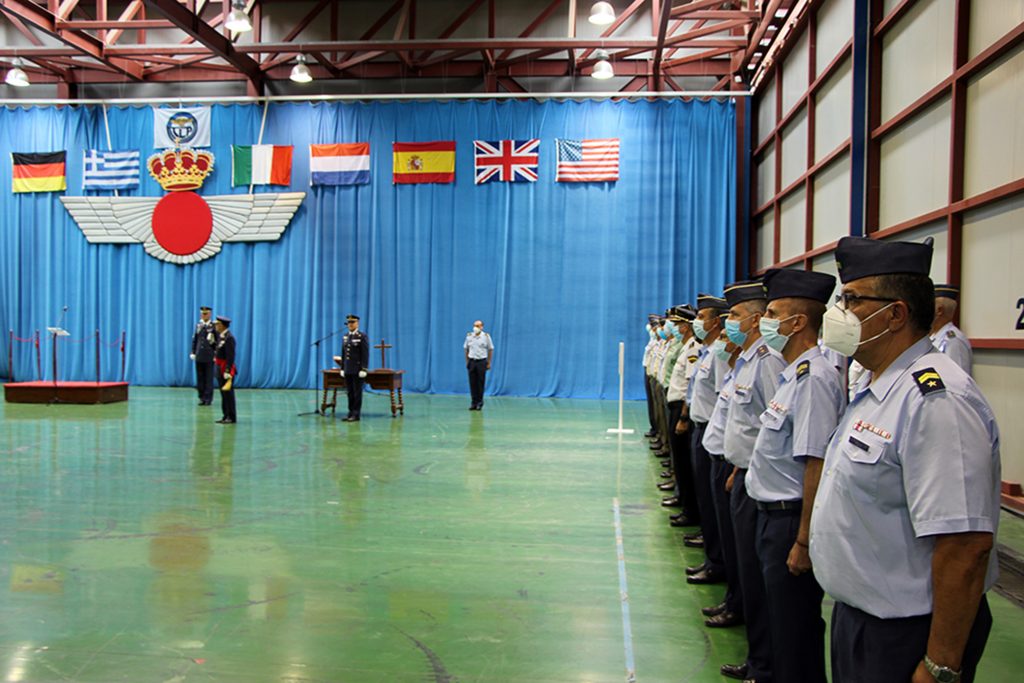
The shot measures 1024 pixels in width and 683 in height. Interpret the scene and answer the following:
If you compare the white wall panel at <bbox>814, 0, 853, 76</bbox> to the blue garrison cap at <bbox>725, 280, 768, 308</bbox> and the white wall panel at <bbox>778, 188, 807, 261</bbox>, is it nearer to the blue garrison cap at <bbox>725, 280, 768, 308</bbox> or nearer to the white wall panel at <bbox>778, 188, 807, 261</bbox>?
the white wall panel at <bbox>778, 188, 807, 261</bbox>

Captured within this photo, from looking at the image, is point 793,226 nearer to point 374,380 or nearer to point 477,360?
point 477,360

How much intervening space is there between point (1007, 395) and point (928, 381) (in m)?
4.79

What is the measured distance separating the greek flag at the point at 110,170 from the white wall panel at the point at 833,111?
42.5ft

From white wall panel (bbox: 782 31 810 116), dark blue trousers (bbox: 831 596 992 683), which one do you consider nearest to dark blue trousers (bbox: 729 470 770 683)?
dark blue trousers (bbox: 831 596 992 683)

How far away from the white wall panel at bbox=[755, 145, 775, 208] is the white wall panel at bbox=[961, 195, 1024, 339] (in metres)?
6.98

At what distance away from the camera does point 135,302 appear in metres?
15.7

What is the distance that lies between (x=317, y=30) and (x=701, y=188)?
816 cm

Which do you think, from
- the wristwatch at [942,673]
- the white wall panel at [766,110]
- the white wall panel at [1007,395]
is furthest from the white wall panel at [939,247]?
the white wall panel at [766,110]

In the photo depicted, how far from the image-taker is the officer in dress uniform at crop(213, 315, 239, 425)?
9688 mm

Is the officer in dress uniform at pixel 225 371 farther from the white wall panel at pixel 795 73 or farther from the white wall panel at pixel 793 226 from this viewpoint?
the white wall panel at pixel 795 73

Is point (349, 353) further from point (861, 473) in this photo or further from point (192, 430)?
point (861, 473)

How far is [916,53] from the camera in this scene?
6.99 meters

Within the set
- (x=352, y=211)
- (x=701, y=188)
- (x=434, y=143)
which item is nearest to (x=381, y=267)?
(x=352, y=211)

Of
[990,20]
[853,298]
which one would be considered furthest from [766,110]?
[853,298]
